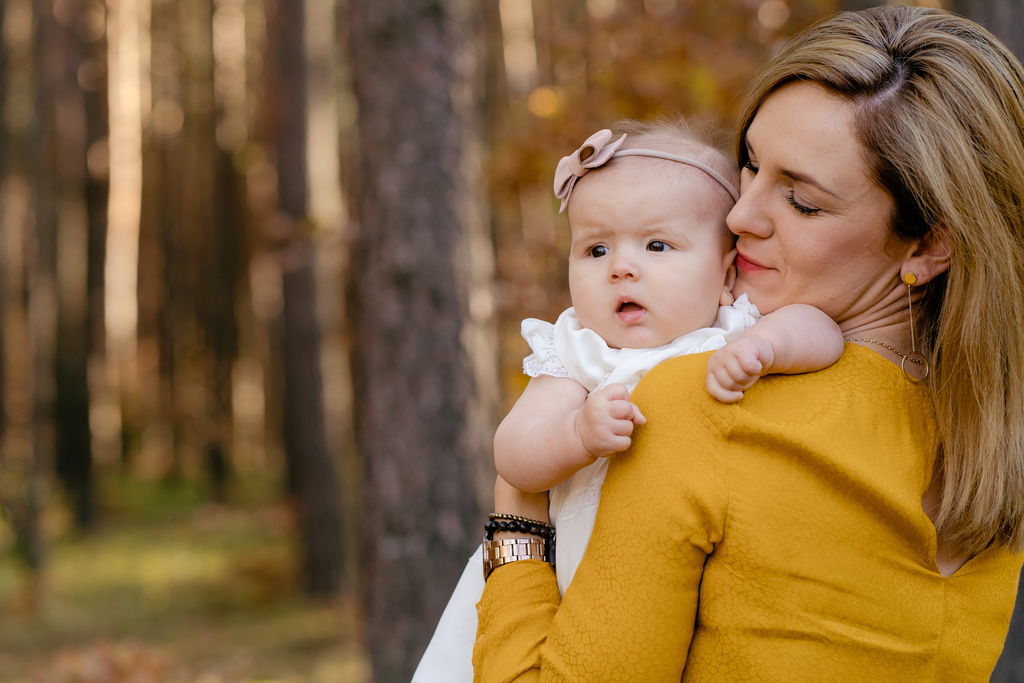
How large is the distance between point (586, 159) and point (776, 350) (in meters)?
0.57

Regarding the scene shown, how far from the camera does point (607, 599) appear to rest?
1615 millimetres

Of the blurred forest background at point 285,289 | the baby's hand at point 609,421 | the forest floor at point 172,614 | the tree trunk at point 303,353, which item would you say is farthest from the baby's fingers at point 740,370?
the tree trunk at point 303,353

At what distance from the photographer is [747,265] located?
187 cm

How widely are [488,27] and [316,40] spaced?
735 centimetres

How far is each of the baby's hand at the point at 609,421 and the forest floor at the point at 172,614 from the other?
22.1ft

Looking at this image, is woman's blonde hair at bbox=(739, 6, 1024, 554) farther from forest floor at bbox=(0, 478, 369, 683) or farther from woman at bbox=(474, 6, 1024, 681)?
forest floor at bbox=(0, 478, 369, 683)

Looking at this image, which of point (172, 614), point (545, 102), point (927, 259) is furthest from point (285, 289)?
point (927, 259)

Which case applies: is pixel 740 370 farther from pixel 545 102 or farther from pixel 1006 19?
pixel 545 102

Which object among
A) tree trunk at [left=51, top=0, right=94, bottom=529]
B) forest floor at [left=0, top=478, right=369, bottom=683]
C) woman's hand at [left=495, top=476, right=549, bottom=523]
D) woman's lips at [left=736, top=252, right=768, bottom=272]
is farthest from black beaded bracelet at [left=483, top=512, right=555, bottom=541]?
tree trunk at [left=51, top=0, right=94, bottom=529]

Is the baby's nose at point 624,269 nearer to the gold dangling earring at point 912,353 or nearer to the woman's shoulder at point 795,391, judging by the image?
the woman's shoulder at point 795,391

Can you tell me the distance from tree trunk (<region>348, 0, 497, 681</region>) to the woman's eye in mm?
3178

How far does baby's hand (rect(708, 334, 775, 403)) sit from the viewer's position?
158 cm

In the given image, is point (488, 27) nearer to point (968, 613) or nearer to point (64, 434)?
point (64, 434)

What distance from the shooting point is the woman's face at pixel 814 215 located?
170 cm
